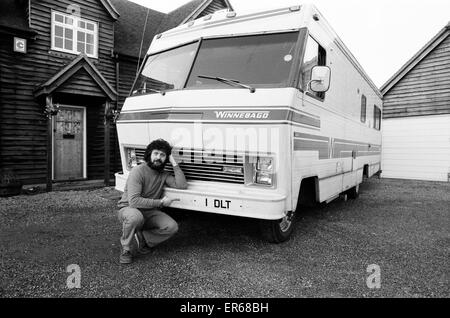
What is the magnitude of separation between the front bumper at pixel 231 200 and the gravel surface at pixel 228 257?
22.0 inches

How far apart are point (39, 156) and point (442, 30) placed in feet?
49.5

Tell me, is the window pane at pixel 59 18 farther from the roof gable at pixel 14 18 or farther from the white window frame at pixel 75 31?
the roof gable at pixel 14 18

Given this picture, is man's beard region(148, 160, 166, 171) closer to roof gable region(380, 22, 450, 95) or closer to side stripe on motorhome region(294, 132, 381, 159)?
side stripe on motorhome region(294, 132, 381, 159)

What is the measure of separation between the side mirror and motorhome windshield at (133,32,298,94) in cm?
29

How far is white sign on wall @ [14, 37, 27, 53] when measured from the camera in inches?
366

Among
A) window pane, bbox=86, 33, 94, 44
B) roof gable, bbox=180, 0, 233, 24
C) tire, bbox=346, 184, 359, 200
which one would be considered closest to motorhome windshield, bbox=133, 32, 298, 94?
tire, bbox=346, 184, 359, 200

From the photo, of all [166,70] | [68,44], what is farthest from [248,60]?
[68,44]

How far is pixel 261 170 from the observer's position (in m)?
3.77

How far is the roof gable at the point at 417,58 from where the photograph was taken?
1352cm

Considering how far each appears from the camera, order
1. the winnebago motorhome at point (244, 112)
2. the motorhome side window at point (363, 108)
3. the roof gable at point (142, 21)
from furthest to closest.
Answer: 1. the roof gable at point (142, 21)
2. the motorhome side window at point (363, 108)
3. the winnebago motorhome at point (244, 112)

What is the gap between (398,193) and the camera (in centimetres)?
978

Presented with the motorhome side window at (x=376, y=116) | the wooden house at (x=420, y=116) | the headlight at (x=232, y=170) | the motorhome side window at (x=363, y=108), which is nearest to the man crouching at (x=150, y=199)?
the headlight at (x=232, y=170)

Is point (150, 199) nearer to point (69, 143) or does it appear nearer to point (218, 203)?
point (218, 203)
